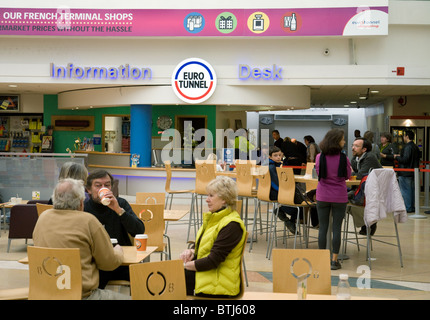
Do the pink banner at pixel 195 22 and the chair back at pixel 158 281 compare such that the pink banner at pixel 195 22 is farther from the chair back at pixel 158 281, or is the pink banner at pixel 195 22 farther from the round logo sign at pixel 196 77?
the chair back at pixel 158 281

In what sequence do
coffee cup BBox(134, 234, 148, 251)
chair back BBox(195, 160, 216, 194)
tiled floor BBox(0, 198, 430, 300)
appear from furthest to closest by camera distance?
chair back BBox(195, 160, 216, 194)
tiled floor BBox(0, 198, 430, 300)
coffee cup BBox(134, 234, 148, 251)

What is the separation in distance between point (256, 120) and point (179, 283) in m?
21.1

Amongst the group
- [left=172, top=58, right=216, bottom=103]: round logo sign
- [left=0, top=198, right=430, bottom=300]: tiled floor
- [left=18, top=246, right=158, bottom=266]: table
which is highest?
[left=172, top=58, right=216, bottom=103]: round logo sign

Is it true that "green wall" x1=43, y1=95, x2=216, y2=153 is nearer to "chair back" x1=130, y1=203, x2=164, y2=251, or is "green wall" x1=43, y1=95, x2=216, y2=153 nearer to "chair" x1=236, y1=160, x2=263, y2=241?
"chair" x1=236, y1=160, x2=263, y2=241

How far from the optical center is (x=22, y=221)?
7.70 m

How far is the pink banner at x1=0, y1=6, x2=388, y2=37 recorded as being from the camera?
12.3 metres

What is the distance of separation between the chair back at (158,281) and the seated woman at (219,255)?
601 mm

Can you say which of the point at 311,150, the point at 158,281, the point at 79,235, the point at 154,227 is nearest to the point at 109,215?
the point at 154,227

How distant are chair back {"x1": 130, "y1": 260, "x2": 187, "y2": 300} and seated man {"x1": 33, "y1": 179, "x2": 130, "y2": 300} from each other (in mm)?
568

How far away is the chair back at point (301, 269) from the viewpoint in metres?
3.40

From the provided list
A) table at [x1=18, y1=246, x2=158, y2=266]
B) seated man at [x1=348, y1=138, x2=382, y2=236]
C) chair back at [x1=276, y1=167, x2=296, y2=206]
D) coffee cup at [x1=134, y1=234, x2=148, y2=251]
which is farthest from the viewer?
chair back at [x1=276, y1=167, x2=296, y2=206]

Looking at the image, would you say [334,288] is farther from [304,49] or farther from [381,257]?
[304,49]

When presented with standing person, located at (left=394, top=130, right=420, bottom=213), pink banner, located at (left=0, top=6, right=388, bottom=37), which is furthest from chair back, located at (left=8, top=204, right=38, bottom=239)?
standing person, located at (left=394, top=130, right=420, bottom=213)

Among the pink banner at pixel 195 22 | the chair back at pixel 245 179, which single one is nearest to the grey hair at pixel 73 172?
the chair back at pixel 245 179
